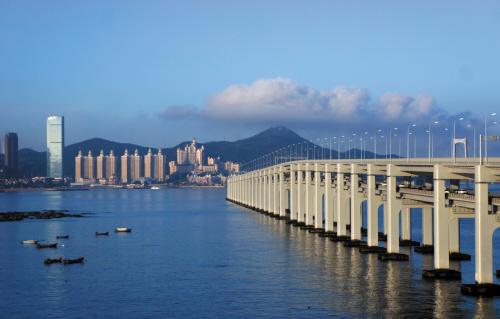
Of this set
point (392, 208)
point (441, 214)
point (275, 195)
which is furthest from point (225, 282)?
point (275, 195)

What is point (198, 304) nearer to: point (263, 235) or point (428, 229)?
point (428, 229)

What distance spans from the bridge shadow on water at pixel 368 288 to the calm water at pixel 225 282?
6 centimetres

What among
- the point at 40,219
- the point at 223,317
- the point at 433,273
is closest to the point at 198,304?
the point at 223,317

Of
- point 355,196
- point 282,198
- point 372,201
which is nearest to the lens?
point 372,201

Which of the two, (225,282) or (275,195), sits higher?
(275,195)

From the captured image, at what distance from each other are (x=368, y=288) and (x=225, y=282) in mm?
9750

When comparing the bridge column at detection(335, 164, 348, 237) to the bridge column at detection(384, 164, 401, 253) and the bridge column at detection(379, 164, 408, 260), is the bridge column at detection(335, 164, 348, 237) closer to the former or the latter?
the bridge column at detection(379, 164, 408, 260)

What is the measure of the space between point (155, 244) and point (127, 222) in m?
42.6

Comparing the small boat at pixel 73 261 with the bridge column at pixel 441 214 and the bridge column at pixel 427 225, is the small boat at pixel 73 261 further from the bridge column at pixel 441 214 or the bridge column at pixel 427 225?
the bridge column at pixel 441 214

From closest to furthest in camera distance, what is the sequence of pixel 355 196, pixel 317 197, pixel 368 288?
pixel 368 288
pixel 355 196
pixel 317 197

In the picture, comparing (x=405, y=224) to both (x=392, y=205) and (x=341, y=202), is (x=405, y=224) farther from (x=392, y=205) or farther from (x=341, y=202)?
(x=392, y=205)

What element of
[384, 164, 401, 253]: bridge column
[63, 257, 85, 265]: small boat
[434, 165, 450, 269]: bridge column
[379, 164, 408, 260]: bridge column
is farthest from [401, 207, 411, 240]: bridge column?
[63, 257, 85, 265]: small boat

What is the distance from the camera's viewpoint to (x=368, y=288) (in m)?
49.0

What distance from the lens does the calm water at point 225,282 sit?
4300 cm
